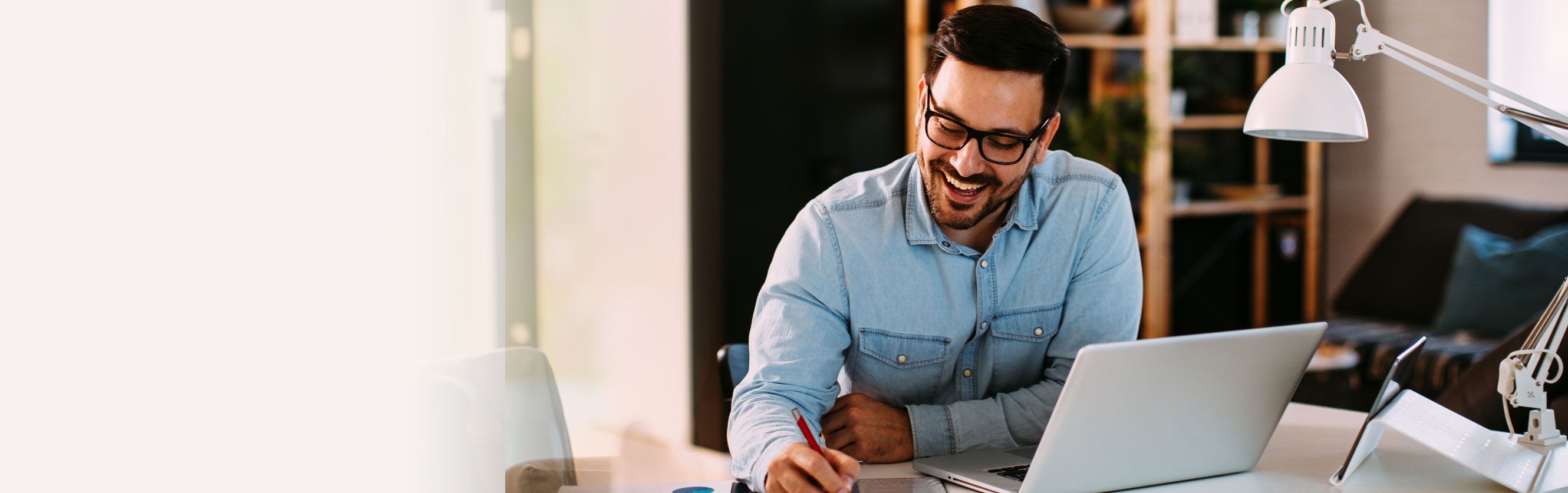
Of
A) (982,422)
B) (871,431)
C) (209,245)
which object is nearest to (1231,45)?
(982,422)

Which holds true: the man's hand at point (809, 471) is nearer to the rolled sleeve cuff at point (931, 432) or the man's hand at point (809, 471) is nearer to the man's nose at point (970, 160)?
the rolled sleeve cuff at point (931, 432)

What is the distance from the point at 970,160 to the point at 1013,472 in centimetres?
39

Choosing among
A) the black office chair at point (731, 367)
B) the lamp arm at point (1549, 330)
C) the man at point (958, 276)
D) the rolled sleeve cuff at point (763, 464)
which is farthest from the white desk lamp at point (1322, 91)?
the black office chair at point (731, 367)

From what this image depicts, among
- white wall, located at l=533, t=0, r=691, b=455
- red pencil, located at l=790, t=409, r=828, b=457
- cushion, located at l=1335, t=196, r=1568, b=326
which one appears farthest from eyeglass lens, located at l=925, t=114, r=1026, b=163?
cushion, located at l=1335, t=196, r=1568, b=326

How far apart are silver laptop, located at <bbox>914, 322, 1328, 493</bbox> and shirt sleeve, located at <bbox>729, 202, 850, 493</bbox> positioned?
193mm

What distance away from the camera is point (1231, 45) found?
150 inches

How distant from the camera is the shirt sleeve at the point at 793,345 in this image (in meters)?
1.12

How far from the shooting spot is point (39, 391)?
1.75ft

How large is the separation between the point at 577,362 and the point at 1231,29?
2.67 m

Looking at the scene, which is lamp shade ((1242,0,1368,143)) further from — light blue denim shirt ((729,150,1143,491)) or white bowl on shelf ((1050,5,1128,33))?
white bowl on shelf ((1050,5,1128,33))

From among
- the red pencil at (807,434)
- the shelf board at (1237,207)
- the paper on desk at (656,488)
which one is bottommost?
the paper on desk at (656,488)

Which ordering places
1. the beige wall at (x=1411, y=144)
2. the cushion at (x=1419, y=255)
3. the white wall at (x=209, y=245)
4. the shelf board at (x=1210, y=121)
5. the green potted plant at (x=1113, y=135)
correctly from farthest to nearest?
the shelf board at (x=1210, y=121) < the beige wall at (x=1411, y=144) < the green potted plant at (x=1113, y=135) < the cushion at (x=1419, y=255) < the white wall at (x=209, y=245)

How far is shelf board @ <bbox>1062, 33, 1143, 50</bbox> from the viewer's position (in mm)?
3564

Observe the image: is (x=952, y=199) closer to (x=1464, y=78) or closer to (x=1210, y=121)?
(x=1464, y=78)
